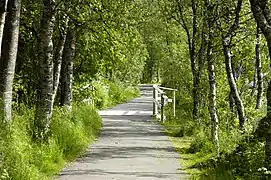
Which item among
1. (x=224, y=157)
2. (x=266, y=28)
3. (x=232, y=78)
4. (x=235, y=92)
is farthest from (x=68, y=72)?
(x=266, y=28)

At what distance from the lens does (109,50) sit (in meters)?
19.7

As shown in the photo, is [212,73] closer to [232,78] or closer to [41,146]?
[232,78]

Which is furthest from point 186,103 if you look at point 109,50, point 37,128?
point 37,128

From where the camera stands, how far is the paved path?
1158 centimetres

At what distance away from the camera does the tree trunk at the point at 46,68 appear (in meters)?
13.4

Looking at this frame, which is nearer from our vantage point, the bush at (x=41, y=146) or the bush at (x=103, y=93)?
the bush at (x=41, y=146)

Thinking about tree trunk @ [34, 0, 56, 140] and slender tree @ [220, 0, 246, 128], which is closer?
tree trunk @ [34, 0, 56, 140]

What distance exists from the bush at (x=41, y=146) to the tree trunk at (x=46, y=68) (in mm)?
271

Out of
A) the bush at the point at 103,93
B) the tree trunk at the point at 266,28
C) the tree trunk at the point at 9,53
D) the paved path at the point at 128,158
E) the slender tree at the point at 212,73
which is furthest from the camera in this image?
the bush at the point at 103,93

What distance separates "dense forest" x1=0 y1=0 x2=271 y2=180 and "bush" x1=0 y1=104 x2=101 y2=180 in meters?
0.02

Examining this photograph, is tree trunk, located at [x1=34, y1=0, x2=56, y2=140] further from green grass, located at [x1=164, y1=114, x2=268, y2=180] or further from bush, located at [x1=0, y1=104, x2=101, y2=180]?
green grass, located at [x1=164, y1=114, x2=268, y2=180]

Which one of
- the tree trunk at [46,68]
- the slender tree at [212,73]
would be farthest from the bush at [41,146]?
the slender tree at [212,73]

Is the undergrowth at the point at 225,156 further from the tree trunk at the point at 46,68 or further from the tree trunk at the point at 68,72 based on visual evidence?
the tree trunk at the point at 68,72

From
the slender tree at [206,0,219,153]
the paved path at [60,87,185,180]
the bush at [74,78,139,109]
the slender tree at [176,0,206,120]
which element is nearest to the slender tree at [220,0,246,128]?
the slender tree at [206,0,219,153]
